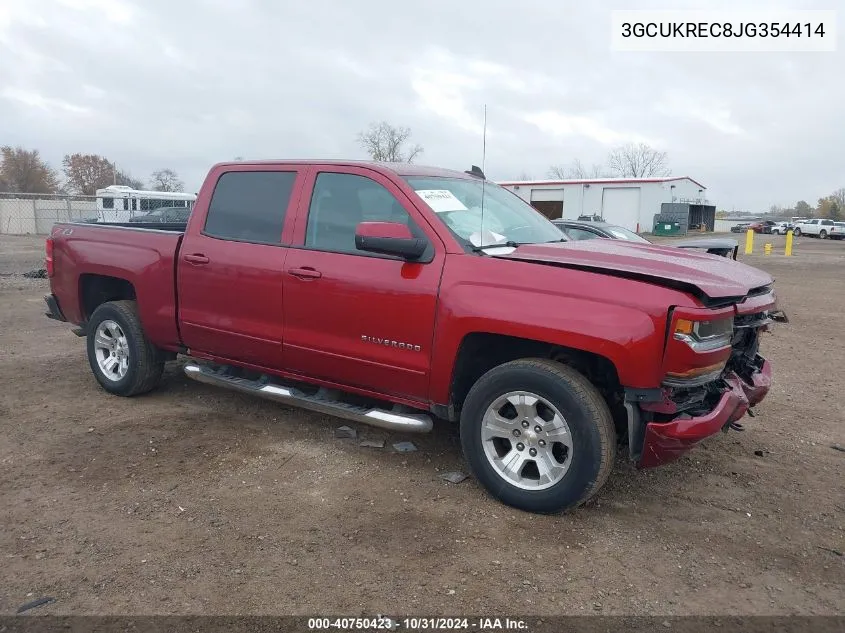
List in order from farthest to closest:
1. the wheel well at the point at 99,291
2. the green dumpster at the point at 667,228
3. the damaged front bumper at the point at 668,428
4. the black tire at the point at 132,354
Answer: the green dumpster at the point at 667,228 → the wheel well at the point at 99,291 → the black tire at the point at 132,354 → the damaged front bumper at the point at 668,428

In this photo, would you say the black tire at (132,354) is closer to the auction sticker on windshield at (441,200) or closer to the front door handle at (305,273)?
the front door handle at (305,273)

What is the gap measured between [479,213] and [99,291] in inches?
140

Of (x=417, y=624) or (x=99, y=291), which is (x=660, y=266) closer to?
(x=417, y=624)

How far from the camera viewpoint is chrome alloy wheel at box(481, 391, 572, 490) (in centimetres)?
355

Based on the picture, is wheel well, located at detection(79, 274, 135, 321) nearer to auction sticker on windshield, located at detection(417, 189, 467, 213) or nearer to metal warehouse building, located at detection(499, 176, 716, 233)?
auction sticker on windshield, located at detection(417, 189, 467, 213)

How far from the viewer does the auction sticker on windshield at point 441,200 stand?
4086 mm

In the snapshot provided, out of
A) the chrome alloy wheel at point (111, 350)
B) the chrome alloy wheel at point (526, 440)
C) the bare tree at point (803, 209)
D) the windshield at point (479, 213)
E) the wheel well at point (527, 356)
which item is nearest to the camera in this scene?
the chrome alloy wheel at point (526, 440)

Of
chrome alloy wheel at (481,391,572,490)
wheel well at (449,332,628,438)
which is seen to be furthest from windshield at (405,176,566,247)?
chrome alloy wheel at (481,391,572,490)

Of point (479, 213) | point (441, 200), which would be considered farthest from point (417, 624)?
point (479, 213)

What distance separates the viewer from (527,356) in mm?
3859

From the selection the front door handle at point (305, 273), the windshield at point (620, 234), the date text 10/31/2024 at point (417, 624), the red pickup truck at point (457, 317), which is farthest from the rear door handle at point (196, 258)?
the windshield at point (620, 234)

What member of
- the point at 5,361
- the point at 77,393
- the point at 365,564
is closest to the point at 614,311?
the point at 365,564

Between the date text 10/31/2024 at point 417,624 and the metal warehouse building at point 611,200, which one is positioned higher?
the metal warehouse building at point 611,200

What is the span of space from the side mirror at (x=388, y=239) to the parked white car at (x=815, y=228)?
53226 millimetres
